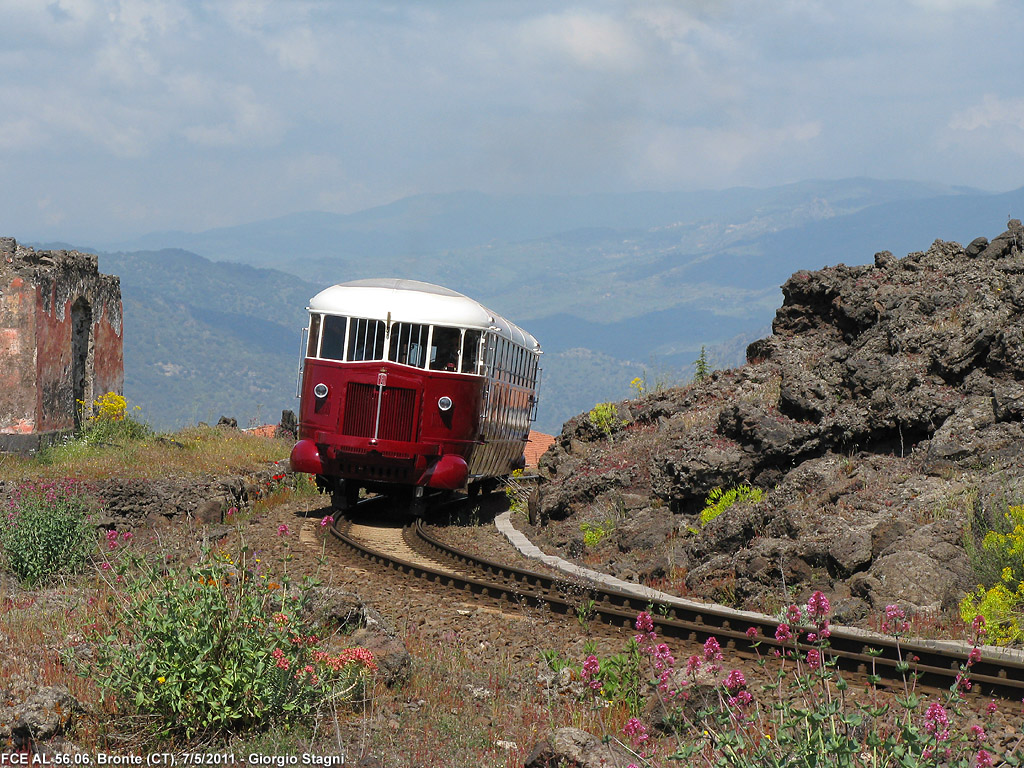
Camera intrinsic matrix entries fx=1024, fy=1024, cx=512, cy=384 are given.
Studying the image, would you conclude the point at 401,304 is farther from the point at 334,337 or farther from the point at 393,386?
the point at 393,386

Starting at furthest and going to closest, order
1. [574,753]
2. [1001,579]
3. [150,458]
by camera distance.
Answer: [150,458] → [1001,579] → [574,753]

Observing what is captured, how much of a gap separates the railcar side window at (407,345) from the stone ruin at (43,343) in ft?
26.9

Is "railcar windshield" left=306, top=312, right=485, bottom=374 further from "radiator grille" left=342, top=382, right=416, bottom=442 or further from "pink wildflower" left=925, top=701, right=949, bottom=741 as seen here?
"pink wildflower" left=925, top=701, right=949, bottom=741

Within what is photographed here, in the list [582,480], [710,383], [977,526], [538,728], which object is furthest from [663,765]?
[710,383]

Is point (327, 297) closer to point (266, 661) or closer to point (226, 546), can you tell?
point (226, 546)

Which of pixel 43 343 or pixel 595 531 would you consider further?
pixel 43 343

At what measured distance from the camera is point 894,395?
14.4 metres

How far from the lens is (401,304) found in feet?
56.4

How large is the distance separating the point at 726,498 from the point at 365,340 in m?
6.43

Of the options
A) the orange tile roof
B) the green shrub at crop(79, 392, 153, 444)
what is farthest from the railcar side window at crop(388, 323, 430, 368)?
the orange tile roof

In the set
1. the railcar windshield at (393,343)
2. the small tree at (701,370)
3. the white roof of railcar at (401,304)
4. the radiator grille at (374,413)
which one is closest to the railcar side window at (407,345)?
the railcar windshield at (393,343)

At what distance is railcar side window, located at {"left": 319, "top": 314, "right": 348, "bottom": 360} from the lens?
669 inches

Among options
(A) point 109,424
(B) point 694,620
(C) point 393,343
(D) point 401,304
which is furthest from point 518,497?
(B) point 694,620

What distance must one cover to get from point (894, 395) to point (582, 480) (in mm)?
5449
